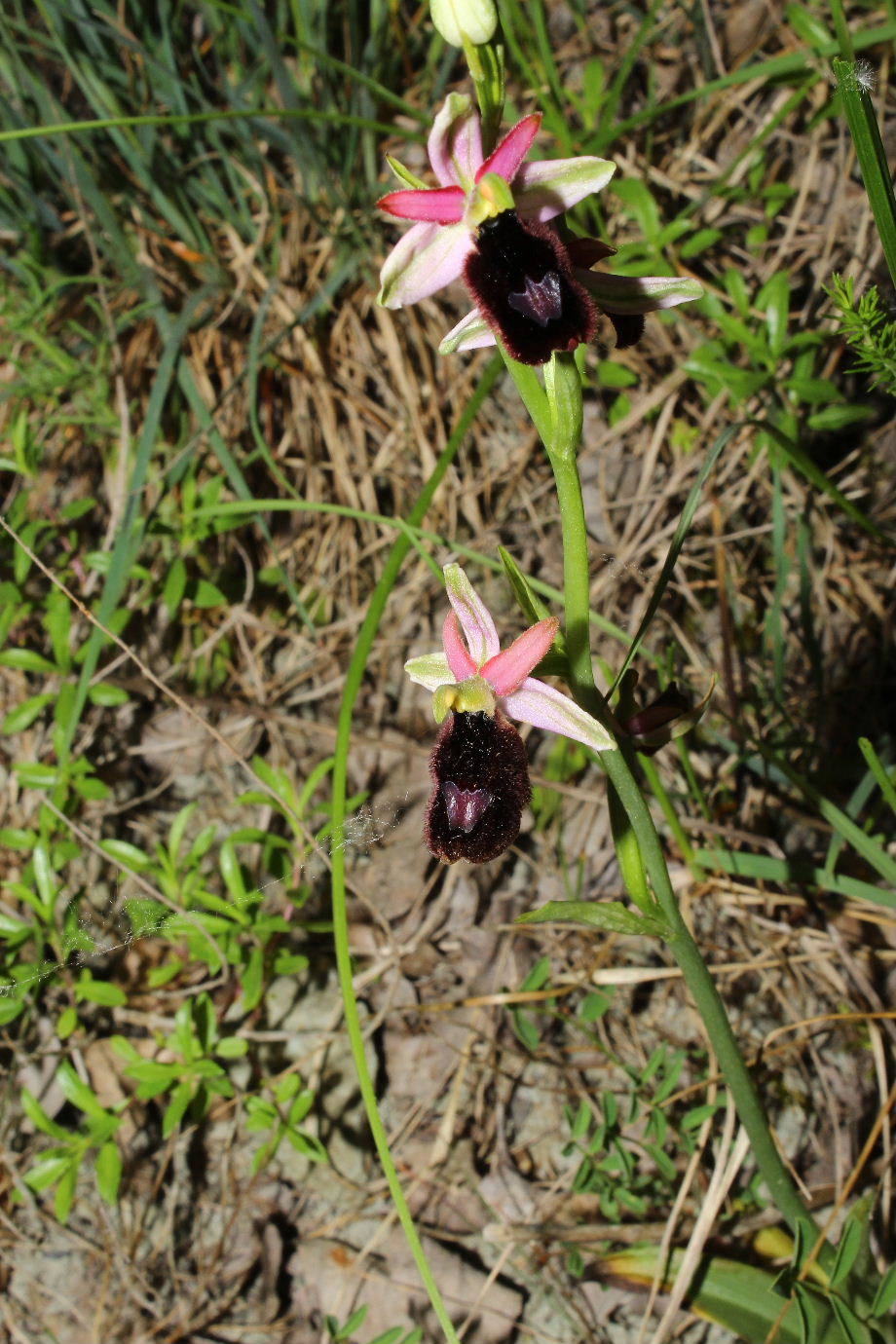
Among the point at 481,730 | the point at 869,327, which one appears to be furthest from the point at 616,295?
the point at 481,730

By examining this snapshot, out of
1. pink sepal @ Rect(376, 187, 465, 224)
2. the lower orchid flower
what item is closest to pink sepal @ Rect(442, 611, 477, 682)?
the lower orchid flower

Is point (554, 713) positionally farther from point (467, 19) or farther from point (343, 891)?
point (467, 19)

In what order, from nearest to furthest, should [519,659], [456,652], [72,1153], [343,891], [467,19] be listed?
[467,19]
[519,659]
[456,652]
[343,891]
[72,1153]

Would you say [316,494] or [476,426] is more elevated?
[476,426]

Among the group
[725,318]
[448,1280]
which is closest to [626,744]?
[725,318]

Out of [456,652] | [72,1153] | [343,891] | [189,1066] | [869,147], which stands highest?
[869,147]

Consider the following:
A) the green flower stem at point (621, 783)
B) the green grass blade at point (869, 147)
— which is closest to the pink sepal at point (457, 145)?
the green flower stem at point (621, 783)

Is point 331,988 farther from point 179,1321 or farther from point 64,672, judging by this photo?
point 64,672
